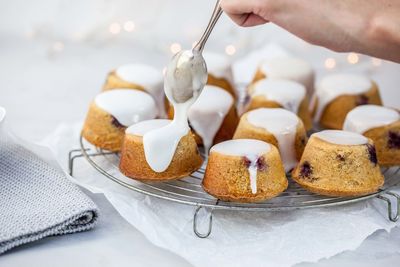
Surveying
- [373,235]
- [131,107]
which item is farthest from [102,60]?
[373,235]

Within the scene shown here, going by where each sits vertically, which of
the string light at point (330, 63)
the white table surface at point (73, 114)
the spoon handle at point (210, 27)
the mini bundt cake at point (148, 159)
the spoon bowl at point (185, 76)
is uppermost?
the spoon handle at point (210, 27)

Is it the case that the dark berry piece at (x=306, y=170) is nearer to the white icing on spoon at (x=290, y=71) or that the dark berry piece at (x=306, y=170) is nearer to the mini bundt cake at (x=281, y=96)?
the mini bundt cake at (x=281, y=96)

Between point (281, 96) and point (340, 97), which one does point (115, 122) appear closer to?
point (281, 96)

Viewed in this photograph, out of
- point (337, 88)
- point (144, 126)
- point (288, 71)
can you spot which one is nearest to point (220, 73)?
point (288, 71)

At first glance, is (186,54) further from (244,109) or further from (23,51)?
(23,51)

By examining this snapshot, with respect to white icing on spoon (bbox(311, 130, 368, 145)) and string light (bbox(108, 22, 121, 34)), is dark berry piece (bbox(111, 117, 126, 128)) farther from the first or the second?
string light (bbox(108, 22, 121, 34))

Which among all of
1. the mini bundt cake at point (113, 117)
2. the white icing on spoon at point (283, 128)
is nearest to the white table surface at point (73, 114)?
the mini bundt cake at point (113, 117)
